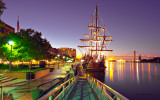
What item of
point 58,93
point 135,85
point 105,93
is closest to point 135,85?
point 135,85

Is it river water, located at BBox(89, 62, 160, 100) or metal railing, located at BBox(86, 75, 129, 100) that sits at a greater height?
metal railing, located at BBox(86, 75, 129, 100)

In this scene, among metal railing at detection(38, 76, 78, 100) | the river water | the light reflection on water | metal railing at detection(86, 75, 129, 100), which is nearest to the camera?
metal railing at detection(38, 76, 78, 100)

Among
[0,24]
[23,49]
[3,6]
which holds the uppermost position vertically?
[3,6]

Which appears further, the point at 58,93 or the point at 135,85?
the point at 135,85

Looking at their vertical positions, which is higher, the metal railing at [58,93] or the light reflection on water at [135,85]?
the metal railing at [58,93]

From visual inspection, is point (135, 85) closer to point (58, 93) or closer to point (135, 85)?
point (135, 85)

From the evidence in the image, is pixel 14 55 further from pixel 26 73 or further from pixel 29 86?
pixel 29 86

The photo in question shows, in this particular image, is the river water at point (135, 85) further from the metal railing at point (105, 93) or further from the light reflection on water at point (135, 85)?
the metal railing at point (105, 93)

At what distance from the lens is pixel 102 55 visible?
270 feet

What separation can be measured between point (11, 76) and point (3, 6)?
10.0m

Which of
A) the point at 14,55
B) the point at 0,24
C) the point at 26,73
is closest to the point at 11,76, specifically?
the point at 26,73

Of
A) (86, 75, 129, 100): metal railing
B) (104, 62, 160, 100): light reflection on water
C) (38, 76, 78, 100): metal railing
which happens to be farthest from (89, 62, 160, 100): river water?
(38, 76, 78, 100): metal railing

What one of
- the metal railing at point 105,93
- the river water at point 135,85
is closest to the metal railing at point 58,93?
the metal railing at point 105,93

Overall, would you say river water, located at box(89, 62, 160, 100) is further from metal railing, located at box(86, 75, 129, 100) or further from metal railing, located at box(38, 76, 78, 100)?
A: metal railing, located at box(38, 76, 78, 100)
